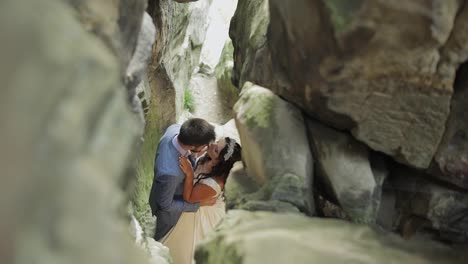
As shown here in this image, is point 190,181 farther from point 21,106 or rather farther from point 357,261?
point 21,106

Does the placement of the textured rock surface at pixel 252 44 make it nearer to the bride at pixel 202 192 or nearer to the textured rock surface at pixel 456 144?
the bride at pixel 202 192

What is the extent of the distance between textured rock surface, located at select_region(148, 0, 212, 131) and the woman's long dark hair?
1924 millimetres

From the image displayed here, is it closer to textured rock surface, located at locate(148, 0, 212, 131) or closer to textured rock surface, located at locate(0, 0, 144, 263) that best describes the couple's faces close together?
textured rock surface, located at locate(148, 0, 212, 131)

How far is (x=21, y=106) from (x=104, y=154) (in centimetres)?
35

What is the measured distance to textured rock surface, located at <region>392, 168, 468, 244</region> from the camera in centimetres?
376

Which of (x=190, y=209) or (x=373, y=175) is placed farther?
(x=190, y=209)

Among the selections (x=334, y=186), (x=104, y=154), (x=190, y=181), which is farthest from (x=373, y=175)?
(x=104, y=154)

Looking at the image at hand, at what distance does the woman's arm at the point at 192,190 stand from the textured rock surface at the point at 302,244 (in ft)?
5.39

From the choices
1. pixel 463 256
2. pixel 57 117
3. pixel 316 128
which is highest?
pixel 57 117

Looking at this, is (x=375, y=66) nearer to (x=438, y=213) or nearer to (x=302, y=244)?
(x=302, y=244)

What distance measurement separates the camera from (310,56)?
3.28m

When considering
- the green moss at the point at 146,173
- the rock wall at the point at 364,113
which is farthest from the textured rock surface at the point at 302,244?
the green moss at the point at 146,173

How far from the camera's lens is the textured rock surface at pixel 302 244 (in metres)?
2.82

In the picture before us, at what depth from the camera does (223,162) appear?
4.70 m
